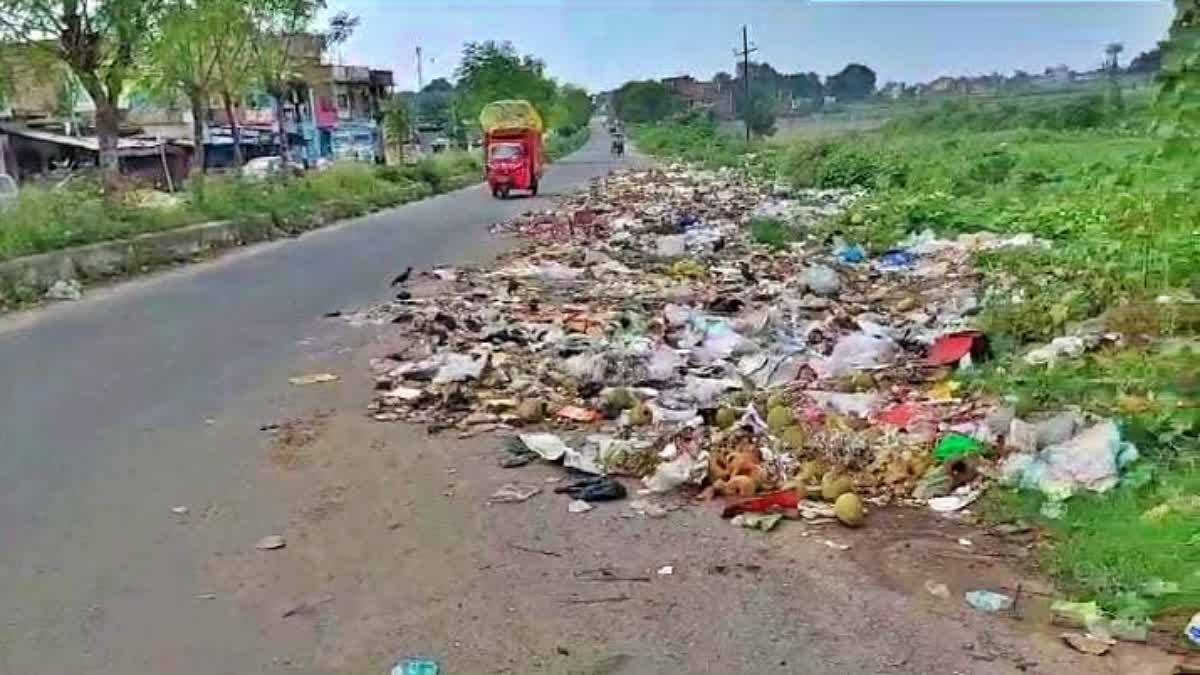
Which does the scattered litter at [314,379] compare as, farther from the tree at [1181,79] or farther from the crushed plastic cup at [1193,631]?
the crushed plastic cup at [1193,631]

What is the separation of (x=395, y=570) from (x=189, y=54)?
65.7ft

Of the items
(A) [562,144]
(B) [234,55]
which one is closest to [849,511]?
(B) [234,55]

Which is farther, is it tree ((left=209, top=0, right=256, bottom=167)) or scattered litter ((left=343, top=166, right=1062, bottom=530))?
tree ((left=209, top=0, right=256, bottom=167))

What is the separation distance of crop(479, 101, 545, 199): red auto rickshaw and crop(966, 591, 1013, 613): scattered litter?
28.2m

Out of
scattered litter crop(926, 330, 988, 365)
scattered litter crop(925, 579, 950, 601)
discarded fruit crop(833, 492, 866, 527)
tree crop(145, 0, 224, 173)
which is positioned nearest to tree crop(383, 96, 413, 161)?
tree crop(145, 0, 224, 173)

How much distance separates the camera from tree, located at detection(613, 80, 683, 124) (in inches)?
4663

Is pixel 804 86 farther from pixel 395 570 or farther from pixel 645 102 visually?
pixel 395 570

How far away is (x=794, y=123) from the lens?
2985 inches

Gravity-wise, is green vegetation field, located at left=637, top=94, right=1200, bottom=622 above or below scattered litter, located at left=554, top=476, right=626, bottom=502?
above

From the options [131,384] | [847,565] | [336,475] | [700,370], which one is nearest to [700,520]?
[847,565]

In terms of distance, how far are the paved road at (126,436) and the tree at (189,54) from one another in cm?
599

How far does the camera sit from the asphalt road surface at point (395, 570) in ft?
11.9

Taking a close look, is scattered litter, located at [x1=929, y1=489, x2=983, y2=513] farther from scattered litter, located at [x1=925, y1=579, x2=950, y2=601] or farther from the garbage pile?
scattered litter, located at [x1=925, y1=579, x2=950, y2=601]

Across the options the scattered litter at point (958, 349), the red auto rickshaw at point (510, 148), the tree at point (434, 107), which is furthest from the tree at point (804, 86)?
the scattered litter at point (958, 349)
